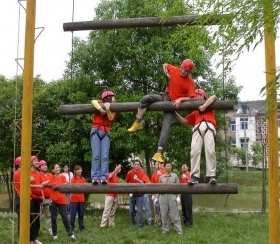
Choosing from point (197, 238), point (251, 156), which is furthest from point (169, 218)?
point (251, 156)

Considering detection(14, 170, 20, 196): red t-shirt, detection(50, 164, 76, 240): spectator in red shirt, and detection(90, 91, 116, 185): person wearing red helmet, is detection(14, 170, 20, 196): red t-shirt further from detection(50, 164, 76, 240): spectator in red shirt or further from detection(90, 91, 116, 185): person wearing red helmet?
detection(90, 91, 116, 185): person wearing red helmet

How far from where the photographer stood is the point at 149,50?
36.2ft

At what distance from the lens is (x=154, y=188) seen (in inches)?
248

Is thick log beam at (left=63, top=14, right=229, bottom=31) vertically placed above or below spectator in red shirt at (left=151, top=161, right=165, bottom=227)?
above

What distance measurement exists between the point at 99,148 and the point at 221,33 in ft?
7.01

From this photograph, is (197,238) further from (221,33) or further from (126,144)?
(221,33)

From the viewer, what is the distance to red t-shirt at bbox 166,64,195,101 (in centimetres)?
651

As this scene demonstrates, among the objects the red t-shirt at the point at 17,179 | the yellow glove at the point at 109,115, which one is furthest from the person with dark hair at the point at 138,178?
the yellow glove at the point at 109,115

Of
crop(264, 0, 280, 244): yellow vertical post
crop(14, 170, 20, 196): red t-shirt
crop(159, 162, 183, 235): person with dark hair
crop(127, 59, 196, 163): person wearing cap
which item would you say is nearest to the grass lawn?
crop(159, 162, 183, 235): person with dark hair

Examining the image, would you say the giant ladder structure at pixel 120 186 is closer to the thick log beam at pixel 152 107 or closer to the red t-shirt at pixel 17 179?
the thick log beam at pixel 152 107

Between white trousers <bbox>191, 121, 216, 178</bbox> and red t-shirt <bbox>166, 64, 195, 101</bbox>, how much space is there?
430 mm

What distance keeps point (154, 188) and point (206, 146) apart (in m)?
0.81

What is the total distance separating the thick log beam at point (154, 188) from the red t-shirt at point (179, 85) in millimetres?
1107

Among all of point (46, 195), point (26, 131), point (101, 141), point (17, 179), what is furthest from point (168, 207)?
point (101, 141)
